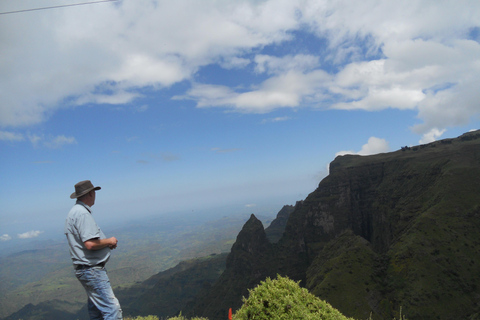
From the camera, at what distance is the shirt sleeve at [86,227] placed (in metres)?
6.09

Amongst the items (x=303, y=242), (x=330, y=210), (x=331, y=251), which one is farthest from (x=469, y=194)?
(x=303, y=242)

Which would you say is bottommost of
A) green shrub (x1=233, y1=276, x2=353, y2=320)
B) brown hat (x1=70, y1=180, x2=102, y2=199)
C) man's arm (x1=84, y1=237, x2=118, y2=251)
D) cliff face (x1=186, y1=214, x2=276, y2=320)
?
cliff face (x1=186, y1=214, x2=276, y2=320)

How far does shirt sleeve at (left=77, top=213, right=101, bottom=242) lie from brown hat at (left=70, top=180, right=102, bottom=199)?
66cm

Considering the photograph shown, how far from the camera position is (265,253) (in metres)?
151

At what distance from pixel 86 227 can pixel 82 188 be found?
1.14 m

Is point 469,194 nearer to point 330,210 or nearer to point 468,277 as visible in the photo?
point 468,277

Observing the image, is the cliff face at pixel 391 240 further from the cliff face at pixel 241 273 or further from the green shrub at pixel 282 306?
the green shrub at pixel 282 306

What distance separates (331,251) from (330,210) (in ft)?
143

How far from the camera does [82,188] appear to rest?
262 inches

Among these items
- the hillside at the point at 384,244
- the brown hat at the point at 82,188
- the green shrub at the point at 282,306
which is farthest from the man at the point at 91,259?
the hillside at the point at 384,244

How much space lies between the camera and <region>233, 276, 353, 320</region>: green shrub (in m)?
7.46

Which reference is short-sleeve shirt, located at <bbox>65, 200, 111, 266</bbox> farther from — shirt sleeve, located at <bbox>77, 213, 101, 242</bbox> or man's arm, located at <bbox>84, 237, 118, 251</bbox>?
man's arm, located at <bbox>84, 237, 118, 251</bbox>

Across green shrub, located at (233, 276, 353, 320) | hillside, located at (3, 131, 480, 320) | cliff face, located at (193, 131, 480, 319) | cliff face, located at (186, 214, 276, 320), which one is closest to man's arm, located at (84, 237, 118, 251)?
green shrub, located at (233, 276, 353, 320)

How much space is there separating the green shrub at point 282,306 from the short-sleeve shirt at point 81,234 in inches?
188
